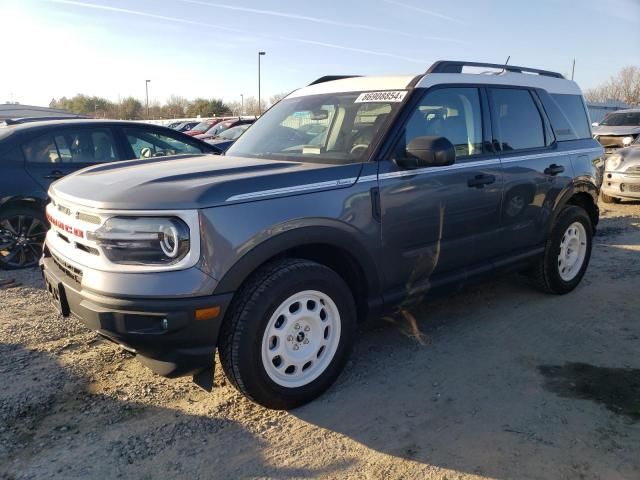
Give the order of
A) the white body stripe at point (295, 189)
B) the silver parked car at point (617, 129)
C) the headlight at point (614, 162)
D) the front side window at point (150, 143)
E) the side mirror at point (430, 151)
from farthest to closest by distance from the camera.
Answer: the silver parked car at point (617, 129)
the headlight at point (614, 162)
the front side window at point (150, 143)
the side mirror at point (430, 151)
the white body stripe at point (295, 189)

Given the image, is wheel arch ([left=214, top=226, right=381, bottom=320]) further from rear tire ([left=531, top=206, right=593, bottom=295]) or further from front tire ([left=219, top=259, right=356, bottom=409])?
rear tire ([left=531, top=206, right=593, bottom=295])

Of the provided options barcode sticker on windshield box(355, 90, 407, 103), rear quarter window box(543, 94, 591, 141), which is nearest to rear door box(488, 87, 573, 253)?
rear quarter window box(543, 94, 591, 141)

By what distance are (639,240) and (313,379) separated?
6.15 m

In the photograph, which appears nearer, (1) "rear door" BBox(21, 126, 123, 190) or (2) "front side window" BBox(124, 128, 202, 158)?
(1) "rear door" BBox(21, 126, 123, 190)

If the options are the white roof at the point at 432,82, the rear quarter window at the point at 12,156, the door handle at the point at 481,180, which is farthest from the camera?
the rear quarter window at the point at 12,156

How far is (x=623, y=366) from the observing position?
3.72m

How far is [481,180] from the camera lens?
400cm

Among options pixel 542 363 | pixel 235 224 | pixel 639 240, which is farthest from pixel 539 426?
pixel 639 240

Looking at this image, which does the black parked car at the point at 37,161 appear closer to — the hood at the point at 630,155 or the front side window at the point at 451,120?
the front side window at the point at 451,120

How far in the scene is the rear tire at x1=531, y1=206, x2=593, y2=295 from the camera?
494 centimetres

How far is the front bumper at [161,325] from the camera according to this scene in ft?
8.58

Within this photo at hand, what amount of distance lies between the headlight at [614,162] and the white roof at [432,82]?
5.82m

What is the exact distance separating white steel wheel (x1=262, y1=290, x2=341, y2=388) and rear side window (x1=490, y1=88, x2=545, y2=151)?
2159mm

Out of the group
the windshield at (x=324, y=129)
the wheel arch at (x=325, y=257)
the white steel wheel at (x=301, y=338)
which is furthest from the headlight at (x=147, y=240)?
the windshield at (x=324, y=129)
